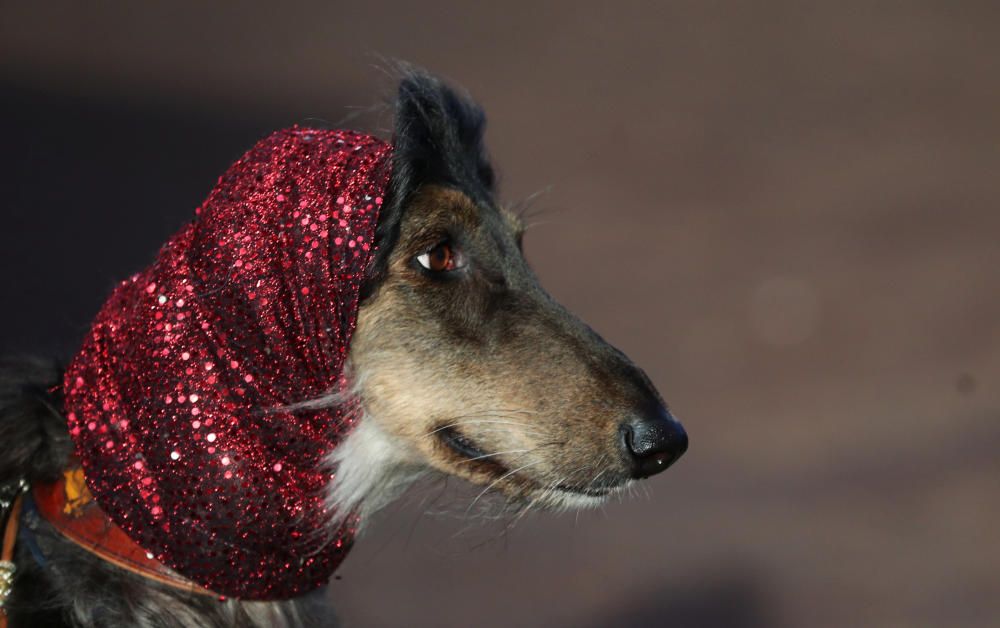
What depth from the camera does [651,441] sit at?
1.81m

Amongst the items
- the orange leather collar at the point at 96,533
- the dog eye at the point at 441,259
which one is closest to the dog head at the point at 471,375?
the dog eye at the point at 441,259

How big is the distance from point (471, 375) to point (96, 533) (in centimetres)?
73

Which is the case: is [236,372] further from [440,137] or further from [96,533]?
[440,137]

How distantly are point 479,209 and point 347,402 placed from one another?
466 millimetres

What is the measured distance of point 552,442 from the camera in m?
1.86

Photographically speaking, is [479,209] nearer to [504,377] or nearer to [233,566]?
[504,377]

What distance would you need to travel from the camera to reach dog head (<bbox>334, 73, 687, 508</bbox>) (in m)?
1.85

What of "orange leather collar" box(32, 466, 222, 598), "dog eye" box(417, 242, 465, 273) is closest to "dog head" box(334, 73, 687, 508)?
"dog eye" box(417, 242, 465, 273)

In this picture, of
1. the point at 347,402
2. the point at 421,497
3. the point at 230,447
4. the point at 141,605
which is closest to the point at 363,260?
the point at 347,402

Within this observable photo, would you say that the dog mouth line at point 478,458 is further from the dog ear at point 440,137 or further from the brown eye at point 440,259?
the dog ear at point 440,137

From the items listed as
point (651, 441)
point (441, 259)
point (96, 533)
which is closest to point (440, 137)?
point (441, 259)

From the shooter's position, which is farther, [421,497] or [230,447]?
[421,497]

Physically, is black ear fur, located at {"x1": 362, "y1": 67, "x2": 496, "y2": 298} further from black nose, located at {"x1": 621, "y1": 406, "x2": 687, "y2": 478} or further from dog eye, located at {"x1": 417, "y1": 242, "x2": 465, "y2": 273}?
black nose, located at {"x1": 621, "y1": 406, "x2": 687, "y2": 478}

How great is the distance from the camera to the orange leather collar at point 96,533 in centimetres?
188
